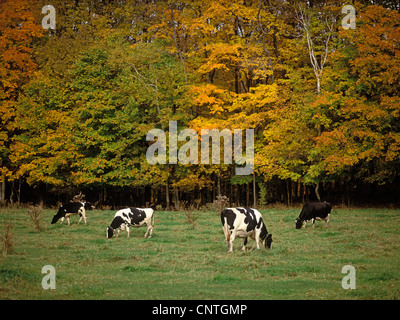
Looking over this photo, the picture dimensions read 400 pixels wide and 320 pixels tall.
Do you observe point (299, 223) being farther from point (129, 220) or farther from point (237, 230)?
point (129, 220)

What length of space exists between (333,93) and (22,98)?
21348mm

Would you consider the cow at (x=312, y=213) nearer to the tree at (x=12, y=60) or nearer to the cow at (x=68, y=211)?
the cow at (x=68, y=211)

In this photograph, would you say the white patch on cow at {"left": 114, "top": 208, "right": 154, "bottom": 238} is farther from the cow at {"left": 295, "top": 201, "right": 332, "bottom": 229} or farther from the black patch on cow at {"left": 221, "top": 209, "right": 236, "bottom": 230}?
the cow at {"left": 295, "top": 201, "right": 332, "bottom": 229}

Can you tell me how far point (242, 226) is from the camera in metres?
16.6

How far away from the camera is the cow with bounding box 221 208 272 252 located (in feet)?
54.0

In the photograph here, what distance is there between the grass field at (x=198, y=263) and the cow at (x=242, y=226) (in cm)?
41

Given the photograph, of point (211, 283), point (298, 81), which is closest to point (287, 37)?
point (298, 81)

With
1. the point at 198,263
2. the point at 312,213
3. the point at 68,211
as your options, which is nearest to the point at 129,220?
the point at 68,211

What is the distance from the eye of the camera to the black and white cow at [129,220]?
2039cm

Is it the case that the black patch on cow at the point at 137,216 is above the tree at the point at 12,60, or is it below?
below

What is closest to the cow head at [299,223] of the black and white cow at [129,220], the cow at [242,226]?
the cow at [242,226]

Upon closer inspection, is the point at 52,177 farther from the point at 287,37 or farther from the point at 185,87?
the point at 287,37

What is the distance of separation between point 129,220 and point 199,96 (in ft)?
59.0

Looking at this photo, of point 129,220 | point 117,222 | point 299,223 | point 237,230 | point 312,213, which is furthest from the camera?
point 312,213
